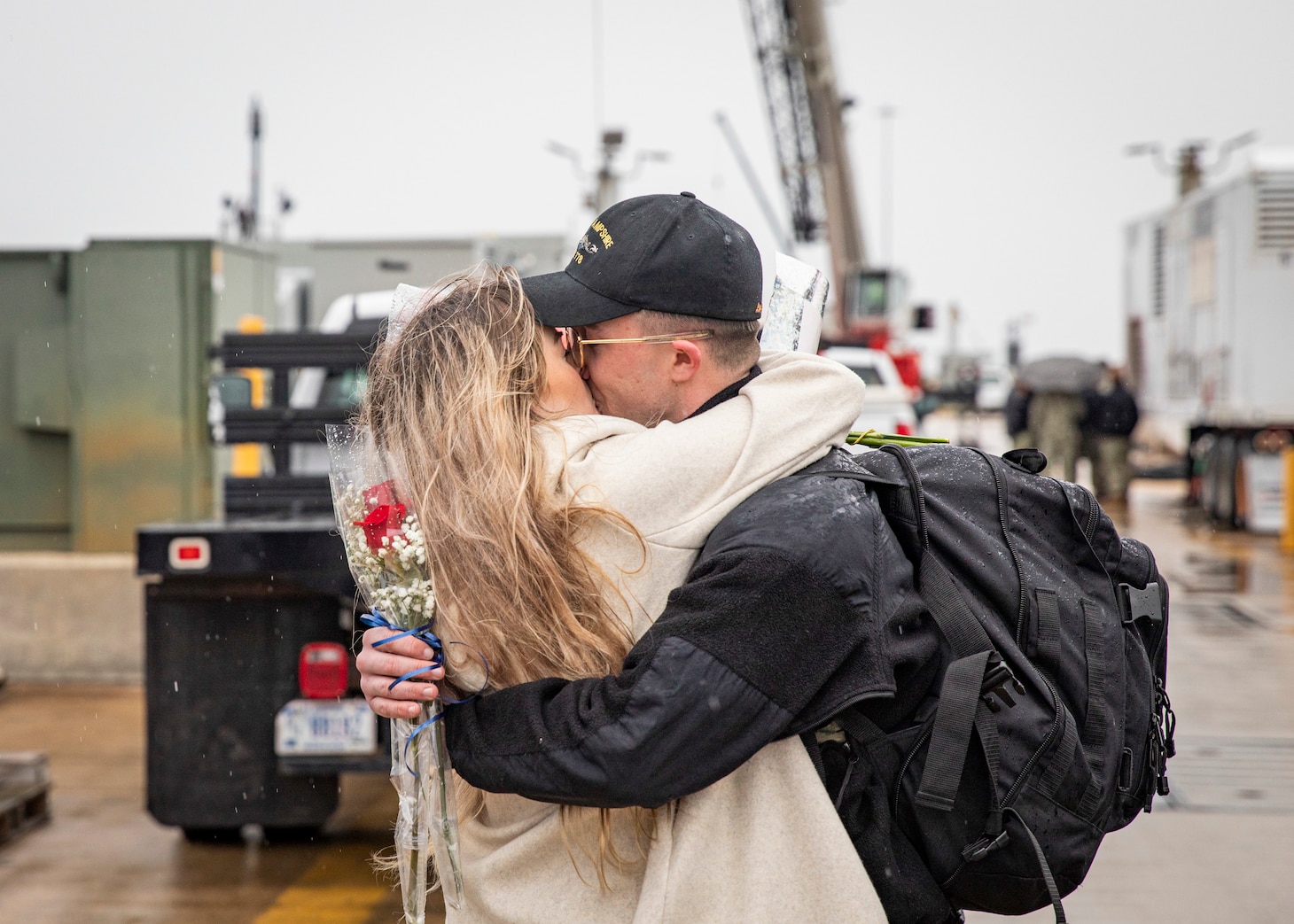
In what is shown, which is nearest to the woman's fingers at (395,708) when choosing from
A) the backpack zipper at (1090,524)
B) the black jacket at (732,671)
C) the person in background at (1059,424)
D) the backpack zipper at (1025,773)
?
the black jacket at (732,671)

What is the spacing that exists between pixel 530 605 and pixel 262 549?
278 centimetres

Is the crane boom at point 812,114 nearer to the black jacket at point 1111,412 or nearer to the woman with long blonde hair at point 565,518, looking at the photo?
the black jacket at point 1111,412

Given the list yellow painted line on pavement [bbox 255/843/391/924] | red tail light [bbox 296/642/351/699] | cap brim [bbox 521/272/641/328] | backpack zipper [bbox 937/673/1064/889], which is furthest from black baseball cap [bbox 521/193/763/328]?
yellow painted line on pavement [bbox 255/843/391/924]

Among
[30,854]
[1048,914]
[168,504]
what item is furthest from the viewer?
[168,504]

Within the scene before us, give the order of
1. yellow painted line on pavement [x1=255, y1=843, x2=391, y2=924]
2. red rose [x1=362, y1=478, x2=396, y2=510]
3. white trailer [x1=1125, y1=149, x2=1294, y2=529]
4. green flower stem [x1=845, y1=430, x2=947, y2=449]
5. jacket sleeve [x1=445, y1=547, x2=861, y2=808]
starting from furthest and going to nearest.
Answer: white trailer [x1=1125, y1=149, x2=1294, y2=529], yellow painted line on pavement [x1=255, y1=843, x2=391, y2=924], green flower stem [x1=845, y1=430, x2=947, y2=449], red rose [x1=362, y1=478, x2=396, y2=510], jacket sleeve [x1=445, y1=547, x2=861, y2=808]

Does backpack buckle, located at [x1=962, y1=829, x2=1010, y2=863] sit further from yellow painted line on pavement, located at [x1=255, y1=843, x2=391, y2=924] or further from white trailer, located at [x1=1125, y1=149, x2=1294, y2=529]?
white trailer, located at [x1=1125, y1=149, x2=1294, y2=529]

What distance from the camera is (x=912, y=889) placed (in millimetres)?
1842

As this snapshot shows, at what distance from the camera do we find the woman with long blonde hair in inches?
71.8

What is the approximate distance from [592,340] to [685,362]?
0.47 feet

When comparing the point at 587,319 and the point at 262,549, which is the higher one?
the point at 587,319

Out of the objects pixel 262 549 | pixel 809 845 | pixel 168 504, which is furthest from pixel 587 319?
pixel 168 504

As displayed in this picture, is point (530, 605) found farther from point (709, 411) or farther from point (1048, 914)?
point (1048, 914)

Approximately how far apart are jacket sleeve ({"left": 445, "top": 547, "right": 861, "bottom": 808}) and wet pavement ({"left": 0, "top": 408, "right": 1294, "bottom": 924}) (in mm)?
3121

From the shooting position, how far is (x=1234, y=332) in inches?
601
